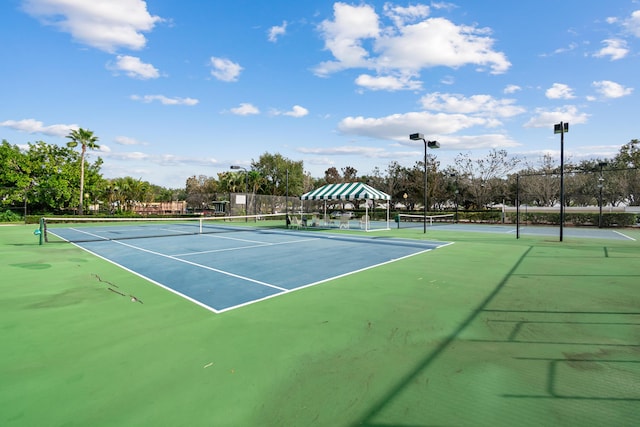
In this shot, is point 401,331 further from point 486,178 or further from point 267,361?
point 486,178

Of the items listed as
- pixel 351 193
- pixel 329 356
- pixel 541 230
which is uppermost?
pixel 351 193

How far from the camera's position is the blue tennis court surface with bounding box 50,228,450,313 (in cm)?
690

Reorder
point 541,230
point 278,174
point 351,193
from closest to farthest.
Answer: point 351,193, point 541,230, point 278,174

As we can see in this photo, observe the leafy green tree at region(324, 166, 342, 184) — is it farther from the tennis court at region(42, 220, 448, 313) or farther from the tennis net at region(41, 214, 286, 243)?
the tennis court at region(42, 220, 448, 313)

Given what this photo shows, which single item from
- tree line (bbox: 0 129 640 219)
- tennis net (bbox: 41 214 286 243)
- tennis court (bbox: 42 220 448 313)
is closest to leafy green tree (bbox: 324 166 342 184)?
tree line (bbox: 0 129 640 219)

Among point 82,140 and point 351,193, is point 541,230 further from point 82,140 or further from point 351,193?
point 82,140

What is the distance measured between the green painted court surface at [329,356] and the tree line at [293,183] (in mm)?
24729

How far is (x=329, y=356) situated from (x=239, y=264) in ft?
21.0

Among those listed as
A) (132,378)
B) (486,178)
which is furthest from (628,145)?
(132,378)

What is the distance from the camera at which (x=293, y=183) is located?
62875 millimetres

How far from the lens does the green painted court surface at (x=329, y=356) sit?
293 centimetres

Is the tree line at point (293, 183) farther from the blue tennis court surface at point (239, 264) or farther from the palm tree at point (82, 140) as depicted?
the blue tennis court surface at point (239, 264)

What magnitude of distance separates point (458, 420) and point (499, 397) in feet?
2.08

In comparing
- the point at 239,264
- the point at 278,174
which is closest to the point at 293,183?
the point at 278,174
